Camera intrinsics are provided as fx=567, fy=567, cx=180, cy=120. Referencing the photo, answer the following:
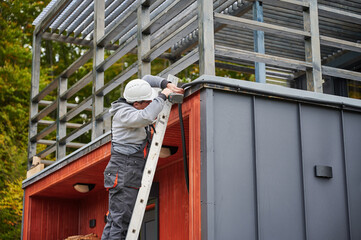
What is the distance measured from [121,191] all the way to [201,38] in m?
2.00

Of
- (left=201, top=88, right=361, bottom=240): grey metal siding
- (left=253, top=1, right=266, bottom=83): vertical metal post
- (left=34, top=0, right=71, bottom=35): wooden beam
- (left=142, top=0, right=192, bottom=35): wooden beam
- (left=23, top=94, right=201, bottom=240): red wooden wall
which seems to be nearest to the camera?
(left=201, top=88, right=361, bottom=240): grey metal siding

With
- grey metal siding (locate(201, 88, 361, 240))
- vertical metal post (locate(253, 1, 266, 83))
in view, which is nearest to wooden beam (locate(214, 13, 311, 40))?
grey metal siding (locate(201, 88, 361, 240))

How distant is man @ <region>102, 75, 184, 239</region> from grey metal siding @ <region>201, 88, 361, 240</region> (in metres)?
0.66

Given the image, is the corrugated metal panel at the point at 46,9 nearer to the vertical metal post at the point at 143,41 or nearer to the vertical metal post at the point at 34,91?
the vertical metal post at the point at 34,91

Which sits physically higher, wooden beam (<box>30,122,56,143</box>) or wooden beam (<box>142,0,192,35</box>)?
wooden beam (<box>142,0,192,35</box>)

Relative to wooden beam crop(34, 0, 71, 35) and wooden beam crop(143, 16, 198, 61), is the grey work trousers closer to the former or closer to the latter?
wooden beam crop(143, 16, 198, 61)

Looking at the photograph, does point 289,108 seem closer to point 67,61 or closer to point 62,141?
point 62,141

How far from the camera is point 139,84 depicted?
665 centimetres

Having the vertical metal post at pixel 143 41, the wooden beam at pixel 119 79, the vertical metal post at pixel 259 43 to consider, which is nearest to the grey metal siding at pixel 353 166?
the vertical metal post at pixel 259 43

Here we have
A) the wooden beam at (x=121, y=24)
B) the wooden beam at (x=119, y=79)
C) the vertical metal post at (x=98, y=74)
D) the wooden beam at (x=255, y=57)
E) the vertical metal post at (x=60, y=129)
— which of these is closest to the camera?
the wooden beam at (x=255, y=57)

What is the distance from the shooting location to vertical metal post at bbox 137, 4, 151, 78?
8109mm

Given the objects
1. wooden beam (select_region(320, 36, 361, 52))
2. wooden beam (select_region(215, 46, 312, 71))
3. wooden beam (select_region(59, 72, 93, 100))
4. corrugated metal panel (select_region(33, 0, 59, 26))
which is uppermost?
corrugated metal panel (select_region(33, 0, 59, 26))

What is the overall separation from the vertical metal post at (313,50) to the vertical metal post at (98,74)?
373cm

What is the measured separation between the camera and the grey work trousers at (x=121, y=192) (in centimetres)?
635
